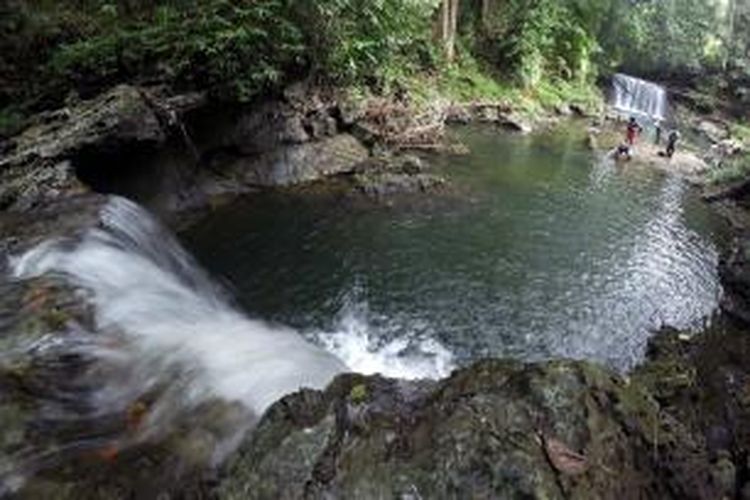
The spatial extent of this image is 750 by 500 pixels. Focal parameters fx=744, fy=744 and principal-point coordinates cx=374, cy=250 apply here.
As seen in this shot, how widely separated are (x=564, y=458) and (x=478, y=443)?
729 millimetres

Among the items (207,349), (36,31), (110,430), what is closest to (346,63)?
(36,31)

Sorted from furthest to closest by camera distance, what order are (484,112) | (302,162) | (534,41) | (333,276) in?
(534,41), (484,112), (302,162), (333,276)

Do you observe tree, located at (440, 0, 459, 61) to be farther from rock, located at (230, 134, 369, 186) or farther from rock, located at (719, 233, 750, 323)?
rock, located at (719, 233, 750, 323)

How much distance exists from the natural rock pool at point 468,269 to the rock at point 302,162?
0.89 metres

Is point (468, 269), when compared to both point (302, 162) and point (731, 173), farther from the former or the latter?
point (731, 173)

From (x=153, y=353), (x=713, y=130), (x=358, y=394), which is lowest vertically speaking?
(x=713, y=130)

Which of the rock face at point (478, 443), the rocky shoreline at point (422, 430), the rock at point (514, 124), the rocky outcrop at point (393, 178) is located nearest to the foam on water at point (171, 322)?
the rocky shoreline at point (422, 430)

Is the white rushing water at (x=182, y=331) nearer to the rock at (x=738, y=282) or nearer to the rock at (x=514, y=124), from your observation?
the rock at (x=738, y=282)

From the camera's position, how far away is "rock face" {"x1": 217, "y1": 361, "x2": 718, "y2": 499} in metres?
6.16

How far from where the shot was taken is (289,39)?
21688mm

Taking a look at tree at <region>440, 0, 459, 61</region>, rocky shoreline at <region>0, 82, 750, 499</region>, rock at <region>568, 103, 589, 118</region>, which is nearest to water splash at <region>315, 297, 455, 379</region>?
rocky shoreline at <region>0, 82, 750, 499</region>

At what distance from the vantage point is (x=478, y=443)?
Result: 6.30m

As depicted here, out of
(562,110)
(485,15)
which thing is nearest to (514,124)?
(562,110)

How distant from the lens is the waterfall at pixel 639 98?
172ft
